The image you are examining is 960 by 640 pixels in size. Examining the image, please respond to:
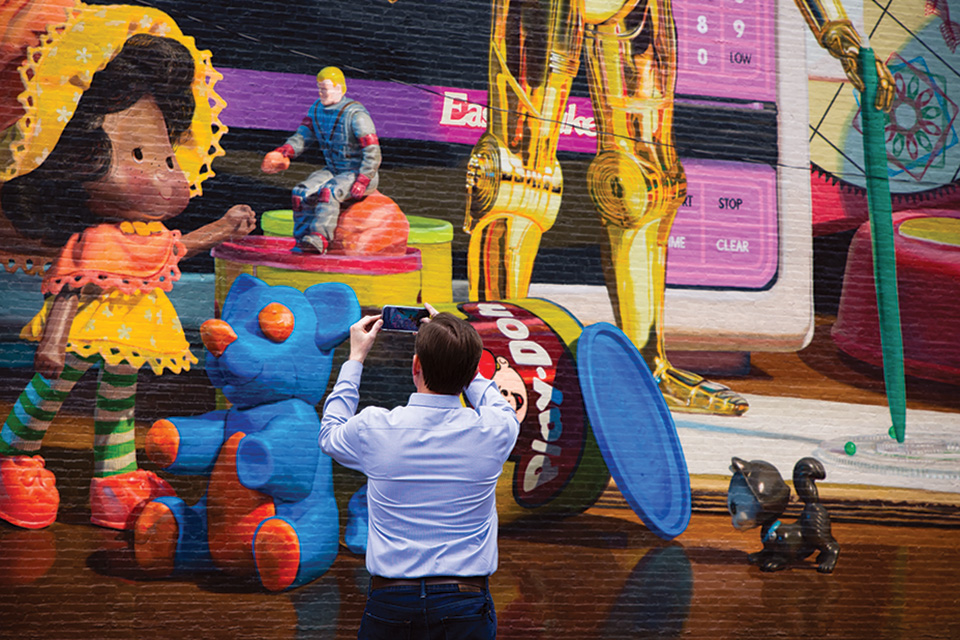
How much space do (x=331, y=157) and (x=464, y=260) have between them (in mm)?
853

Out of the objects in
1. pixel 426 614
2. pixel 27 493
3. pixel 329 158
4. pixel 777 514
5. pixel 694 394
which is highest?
pixel 329 158

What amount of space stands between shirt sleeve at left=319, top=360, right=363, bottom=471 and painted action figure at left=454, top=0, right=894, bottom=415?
2.00 meters

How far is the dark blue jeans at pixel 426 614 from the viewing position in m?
1.57

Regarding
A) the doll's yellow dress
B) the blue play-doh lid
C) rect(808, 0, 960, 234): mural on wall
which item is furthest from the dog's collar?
Result: the doll's yellow dress

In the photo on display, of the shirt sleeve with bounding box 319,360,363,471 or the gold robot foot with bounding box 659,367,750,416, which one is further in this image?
the gold robot foot with bounding box 659,367,750,416

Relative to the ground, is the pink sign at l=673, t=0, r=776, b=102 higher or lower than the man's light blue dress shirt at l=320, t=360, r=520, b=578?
higher

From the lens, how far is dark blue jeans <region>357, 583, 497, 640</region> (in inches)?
61.7

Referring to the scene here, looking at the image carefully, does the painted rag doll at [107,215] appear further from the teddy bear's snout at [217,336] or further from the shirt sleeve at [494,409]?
the shirt sleeve at [494,409]

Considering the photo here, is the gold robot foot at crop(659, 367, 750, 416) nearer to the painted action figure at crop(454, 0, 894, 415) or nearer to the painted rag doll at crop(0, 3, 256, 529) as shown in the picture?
the painted action figure at crop(454, 0, 894, 415)

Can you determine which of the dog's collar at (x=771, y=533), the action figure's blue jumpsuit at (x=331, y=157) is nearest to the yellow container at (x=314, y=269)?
the action figure's blue jumpsuit at (x=331, y=157)

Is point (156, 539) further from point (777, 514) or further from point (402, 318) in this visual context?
point (777, 514)

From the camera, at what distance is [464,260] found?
3.71 m

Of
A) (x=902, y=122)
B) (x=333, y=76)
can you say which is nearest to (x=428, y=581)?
(x=333, y=76)

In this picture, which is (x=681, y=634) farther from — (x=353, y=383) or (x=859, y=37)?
(x=859, y=37)
